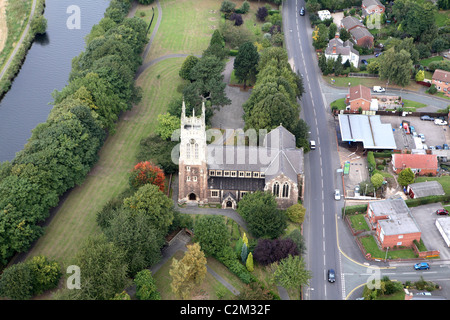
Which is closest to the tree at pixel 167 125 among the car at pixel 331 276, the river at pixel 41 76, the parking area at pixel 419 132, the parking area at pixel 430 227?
the river at pixel 41 76

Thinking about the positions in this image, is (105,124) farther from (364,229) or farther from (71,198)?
(364,229)

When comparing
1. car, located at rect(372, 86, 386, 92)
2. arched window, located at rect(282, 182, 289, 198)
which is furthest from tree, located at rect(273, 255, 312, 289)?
car, located at rect(372, 86, 386, 92)

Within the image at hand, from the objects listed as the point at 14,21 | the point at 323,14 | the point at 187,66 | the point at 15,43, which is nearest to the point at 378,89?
the point at 323,14

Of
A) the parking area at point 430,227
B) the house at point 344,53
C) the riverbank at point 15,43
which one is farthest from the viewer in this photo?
the house at point 344,53

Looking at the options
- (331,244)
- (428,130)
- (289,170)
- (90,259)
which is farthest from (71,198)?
(428,130)

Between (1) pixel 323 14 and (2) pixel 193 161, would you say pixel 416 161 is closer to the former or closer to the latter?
(2) pixel 193 161

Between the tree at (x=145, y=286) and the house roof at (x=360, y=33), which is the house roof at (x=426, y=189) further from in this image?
the house roof at (x=360, y=33)
